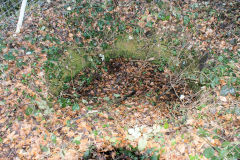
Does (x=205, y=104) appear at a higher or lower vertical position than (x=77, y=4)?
lower

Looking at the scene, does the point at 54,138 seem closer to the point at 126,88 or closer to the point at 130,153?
the point at 130,153

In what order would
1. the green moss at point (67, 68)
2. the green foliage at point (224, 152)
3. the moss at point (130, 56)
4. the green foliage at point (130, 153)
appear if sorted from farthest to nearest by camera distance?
the moss at point (130, 56), the green moss at point (67, 68), the green foliage at point (130, 153), the green foliage at point (224, 152)

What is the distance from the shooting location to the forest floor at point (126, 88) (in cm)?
298

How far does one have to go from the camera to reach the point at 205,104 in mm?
3307

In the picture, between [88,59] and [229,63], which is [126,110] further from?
[229,63]

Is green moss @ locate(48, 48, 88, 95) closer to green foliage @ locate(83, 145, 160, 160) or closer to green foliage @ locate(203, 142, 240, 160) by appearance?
green foliage @ locate(83, 145, 160, 160)

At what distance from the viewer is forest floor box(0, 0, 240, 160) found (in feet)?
9.77

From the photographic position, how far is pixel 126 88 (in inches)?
168

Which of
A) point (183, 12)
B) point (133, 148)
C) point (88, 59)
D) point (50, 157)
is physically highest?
point (183, 12)

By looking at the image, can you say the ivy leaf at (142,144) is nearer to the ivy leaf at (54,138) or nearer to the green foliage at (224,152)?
the green foliage at (224,152)

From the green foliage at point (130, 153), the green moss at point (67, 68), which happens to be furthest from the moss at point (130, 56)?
the green foliage at point (130, 153)

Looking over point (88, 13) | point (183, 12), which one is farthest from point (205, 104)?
point (88, 13)

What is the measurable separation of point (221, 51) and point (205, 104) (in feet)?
5.36

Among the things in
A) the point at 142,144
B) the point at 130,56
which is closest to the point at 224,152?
the point at 142,144
